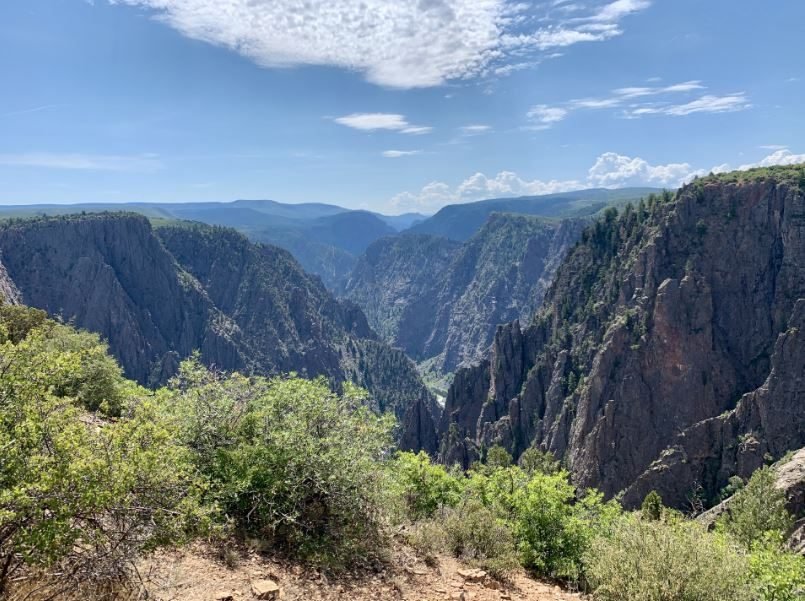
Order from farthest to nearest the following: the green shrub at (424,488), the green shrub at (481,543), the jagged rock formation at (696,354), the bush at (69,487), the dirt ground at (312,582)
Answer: the jagged rock formation at (696,354)
the green shrub at (424,488)
the green shrub at (481,543)
the dirt ground at (312,582)
the bush at (69,487)

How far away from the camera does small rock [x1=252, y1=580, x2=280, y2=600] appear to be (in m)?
10.6

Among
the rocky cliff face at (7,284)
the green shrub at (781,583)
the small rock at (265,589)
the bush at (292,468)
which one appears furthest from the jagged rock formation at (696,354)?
the rocky cliff face at (7,284)

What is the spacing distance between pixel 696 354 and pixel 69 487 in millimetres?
106971

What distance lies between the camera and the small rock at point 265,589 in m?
10.6

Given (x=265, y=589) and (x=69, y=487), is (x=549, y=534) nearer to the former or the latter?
(x=265, y=589)

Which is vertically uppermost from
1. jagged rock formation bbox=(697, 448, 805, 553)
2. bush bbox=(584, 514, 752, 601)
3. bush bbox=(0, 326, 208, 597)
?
bush bbox=(0, 326, 208, 597)

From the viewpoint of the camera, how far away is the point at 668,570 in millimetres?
11758

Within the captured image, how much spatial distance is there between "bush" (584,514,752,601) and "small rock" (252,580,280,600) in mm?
7580

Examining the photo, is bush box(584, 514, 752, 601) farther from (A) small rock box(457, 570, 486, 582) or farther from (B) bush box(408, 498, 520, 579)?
(A) small rock box(457, 570, 486, 582)

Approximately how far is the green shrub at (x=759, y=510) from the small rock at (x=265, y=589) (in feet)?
111

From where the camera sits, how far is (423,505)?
2278 centimetres

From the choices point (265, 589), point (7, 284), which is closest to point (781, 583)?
Answer: point (265, 589)

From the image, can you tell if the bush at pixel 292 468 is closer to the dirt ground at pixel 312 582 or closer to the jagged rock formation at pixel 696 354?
the dirt ground at pixel 312 582

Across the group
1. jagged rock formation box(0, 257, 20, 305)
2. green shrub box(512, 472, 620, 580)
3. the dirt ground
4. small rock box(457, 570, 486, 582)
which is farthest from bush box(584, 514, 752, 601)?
jagged rock formation box(0, 257, 20, 305)
